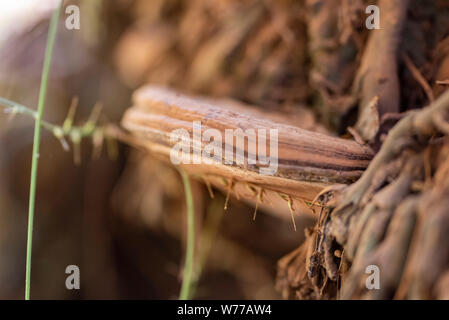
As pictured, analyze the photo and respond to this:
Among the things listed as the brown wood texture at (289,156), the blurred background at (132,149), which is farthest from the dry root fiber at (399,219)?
the blurred background at (132,149)

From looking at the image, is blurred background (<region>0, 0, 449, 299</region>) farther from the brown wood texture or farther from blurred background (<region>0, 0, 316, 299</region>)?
the brown wood texture

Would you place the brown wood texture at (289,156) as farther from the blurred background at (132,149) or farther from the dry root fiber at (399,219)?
the blurred background at (132,149)

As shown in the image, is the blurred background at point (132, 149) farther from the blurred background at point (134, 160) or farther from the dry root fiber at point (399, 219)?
the dry root fiber at point (399, 219)

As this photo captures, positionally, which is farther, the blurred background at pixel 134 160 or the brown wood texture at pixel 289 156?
the blurred background at pixel 134 160

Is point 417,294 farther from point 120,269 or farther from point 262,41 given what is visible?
point 120,269

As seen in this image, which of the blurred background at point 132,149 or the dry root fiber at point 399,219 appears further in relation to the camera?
the blurred background at point 132,149

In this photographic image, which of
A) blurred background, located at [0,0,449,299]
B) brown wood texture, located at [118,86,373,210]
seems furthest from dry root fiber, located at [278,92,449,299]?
blurred background, located at [0,0,449,299]
